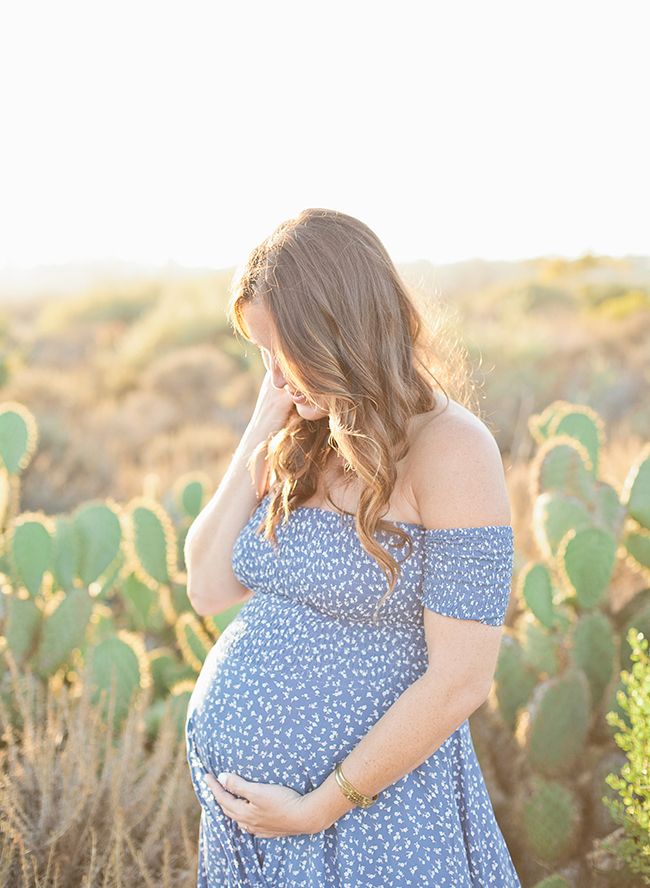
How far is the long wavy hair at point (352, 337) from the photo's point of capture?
4.34 feet

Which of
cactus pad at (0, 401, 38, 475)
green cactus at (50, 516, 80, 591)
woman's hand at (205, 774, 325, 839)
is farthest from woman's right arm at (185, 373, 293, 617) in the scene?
cactus pad at (0, 401, 38, 475)

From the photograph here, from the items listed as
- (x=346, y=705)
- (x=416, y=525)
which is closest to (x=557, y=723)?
(x=346, y=705)

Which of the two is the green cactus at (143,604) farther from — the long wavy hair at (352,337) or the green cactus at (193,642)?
the long wavy hair at (352,337)

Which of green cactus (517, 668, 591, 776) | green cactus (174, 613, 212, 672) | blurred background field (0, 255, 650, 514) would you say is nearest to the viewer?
green cactus (517, 668, 591, 776)

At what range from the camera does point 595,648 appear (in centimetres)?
254

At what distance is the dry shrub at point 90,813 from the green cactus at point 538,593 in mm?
1258

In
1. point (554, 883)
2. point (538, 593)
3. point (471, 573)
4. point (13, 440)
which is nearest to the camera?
point (471, 573)

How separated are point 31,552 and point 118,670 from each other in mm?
616

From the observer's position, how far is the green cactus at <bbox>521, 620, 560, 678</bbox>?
8.07 feet

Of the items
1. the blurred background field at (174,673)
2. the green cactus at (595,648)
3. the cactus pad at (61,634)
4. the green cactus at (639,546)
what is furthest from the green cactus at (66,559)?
the green cactus at (639,546)

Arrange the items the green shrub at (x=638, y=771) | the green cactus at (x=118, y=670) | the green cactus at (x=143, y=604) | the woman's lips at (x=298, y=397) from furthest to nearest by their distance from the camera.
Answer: the green cactus at (x=143, y=604) → the green cactus at (x=118, y=670) → the green shrub at (x=638, y=771) → the woman's lips at (x=298, y=397)

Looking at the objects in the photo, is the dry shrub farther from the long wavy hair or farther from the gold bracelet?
the long wavy hair

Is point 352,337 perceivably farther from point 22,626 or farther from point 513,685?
point 22,626

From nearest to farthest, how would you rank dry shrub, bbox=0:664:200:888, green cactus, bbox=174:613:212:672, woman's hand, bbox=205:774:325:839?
woman's hand, bbox=205:774:325:839 → dry shrub, bbox=0:664:200:888 → green cactus, bbox=174:613:212:672
